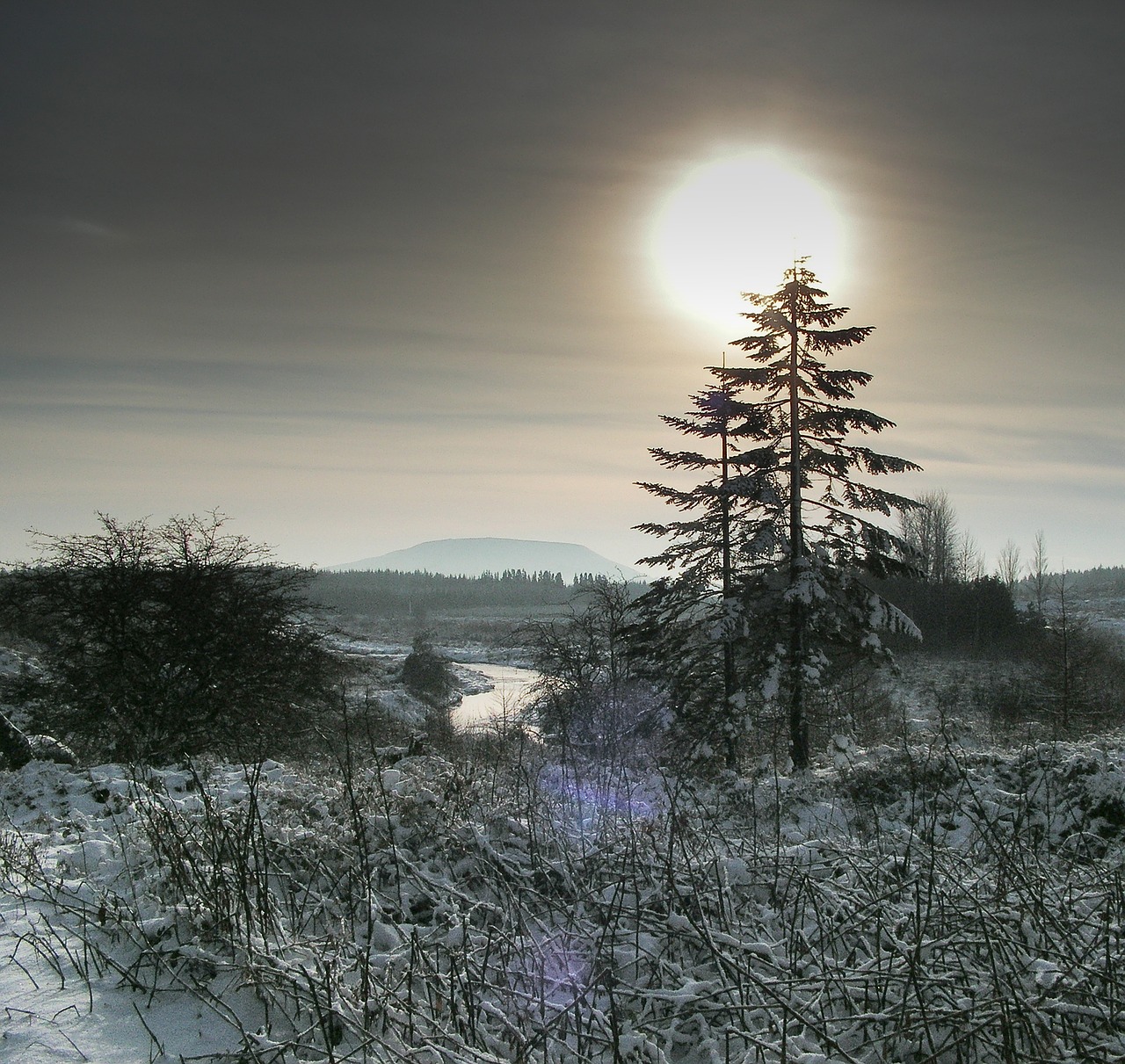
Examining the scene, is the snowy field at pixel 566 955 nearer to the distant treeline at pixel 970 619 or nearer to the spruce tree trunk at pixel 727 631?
the spruce tree trunk at pixel 727 631

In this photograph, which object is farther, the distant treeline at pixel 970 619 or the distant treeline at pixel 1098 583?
the distant treeline at pixel 1098 583

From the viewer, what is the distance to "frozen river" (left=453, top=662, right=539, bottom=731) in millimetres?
33878

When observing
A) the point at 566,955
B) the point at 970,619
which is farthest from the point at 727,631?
the point at 970,619

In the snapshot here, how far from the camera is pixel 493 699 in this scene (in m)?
53.2

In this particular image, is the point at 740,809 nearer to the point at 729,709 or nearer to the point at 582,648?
the point at 729,709

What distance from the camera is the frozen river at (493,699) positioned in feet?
111

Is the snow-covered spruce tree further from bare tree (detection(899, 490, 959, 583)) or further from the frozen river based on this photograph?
bare tree (detection(899, 490, 959, 583))

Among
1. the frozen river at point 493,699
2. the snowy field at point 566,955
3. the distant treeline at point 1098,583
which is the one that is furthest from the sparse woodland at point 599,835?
the distant treeline at point 1098,583

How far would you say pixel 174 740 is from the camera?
1509 centimetres

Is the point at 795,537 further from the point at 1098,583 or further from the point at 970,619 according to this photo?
the point at 1098,583

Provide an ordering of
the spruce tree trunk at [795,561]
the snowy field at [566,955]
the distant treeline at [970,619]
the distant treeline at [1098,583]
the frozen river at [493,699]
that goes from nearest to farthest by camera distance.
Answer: the snowy field at [566,955]
the spruce tree trunk at [795,561]
the frozen river at [493,699]
the distant treeline at [970,619]
the distant treeline at [1098,583]

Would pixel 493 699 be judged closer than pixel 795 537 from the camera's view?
No

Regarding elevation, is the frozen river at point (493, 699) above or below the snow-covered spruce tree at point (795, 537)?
below

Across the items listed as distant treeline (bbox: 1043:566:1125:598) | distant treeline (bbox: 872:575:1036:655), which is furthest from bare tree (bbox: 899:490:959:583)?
distant treeline (bbox: 1043:566:1125:598)
